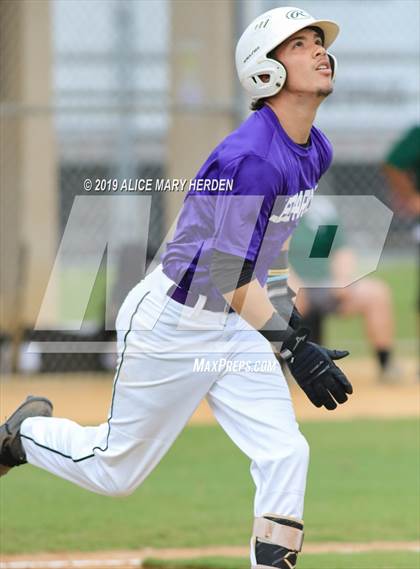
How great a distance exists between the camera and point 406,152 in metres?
10.2

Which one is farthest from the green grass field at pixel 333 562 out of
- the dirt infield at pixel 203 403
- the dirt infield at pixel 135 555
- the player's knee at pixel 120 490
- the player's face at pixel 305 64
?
the dirt infield at pixel 203 403

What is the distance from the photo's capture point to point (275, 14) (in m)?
4.72

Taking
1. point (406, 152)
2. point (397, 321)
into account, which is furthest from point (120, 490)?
point (397, 321)

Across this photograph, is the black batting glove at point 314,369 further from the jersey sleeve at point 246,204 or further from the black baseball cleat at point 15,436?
the black baseball cleat at point 15,436

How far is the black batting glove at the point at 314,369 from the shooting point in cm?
439

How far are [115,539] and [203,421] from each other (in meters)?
3.66

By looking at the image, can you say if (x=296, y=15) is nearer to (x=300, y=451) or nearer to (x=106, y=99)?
(x=300, y=451)

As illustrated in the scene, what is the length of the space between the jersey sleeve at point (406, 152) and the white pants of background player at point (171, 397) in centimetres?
562

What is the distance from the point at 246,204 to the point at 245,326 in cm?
55

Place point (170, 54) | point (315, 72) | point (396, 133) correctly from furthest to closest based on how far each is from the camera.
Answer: point (396, 133), point (170, 54), point (315, 72)

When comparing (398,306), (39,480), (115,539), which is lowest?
(398,306)

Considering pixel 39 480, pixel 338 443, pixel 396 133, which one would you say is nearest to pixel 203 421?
pixel 338 443

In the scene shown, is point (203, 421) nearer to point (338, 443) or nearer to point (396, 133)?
point (338, 443)

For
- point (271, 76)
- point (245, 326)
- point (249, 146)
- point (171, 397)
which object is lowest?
point (171, 397)
